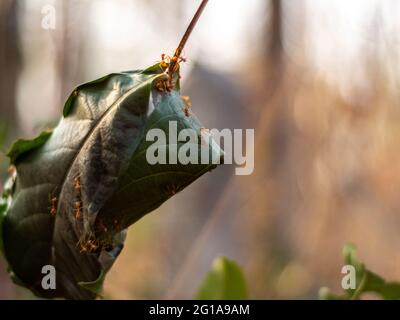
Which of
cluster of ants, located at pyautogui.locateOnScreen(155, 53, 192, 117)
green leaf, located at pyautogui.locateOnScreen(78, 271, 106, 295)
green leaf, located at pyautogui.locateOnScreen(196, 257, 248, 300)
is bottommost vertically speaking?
green leaf, located at pyautogui.locateOnScreen(196, 257, 248, 300)

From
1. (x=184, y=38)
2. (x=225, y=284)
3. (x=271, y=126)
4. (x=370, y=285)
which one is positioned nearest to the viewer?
(x=184, y=38)

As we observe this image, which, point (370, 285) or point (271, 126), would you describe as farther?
point (271, 126)

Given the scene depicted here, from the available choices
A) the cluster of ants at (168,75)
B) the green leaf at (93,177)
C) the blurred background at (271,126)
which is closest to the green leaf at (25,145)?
the green leaf at (93,177)

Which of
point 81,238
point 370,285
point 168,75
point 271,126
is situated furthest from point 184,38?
point 271,126

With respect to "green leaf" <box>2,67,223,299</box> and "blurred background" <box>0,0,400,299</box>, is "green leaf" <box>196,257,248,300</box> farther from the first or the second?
"blurred background" <box>0,0,400,299</box>

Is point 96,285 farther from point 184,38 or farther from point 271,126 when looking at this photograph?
point 271,126

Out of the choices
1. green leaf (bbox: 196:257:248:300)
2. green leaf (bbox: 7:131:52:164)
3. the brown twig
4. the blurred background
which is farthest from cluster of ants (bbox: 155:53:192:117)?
the blurred background
